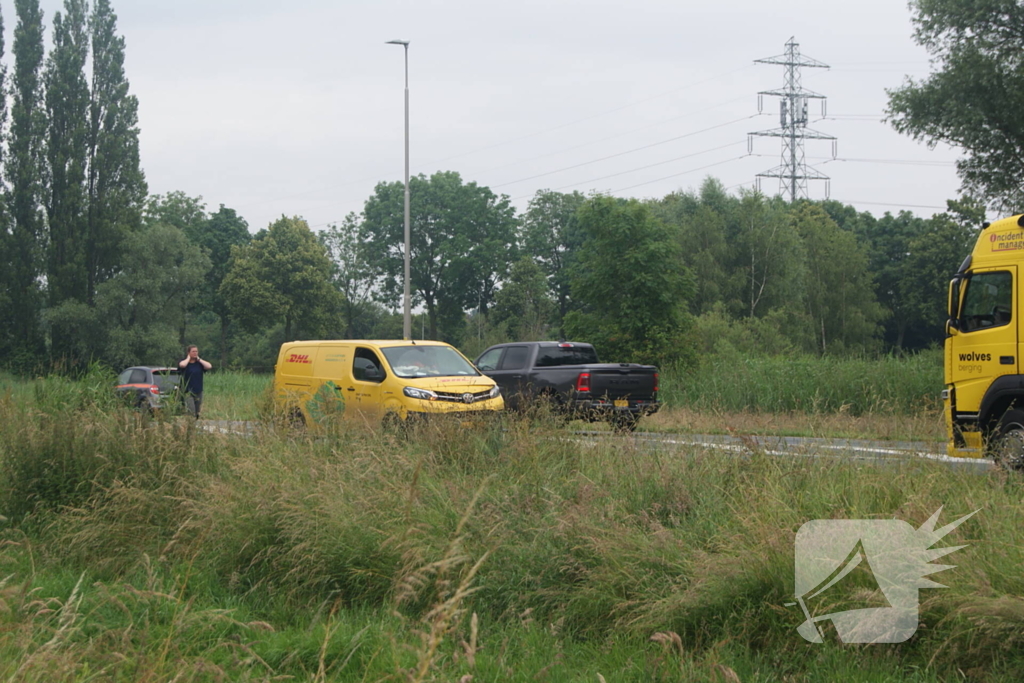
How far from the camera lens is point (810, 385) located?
21828 mm

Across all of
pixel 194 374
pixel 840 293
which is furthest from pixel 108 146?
pixel 840 293

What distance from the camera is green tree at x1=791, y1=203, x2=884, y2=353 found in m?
65.4

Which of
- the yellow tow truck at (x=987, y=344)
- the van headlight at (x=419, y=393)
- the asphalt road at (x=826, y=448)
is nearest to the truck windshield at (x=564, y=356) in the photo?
the van headlight at (x=419, y=393)

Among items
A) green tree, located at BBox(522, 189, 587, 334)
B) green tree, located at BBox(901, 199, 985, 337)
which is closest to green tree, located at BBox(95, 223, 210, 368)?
green tree, located at BBox(522, 189, 587, 334)

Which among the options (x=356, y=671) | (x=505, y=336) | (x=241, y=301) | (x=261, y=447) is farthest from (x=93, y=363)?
(x=241, y=301)

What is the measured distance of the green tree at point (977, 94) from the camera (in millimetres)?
21406

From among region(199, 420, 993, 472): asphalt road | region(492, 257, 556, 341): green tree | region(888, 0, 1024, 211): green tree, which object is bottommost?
region(199, 420, 993, 472): asphalt road

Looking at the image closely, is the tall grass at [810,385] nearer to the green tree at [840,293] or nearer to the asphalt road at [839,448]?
the asphalt road at [839,448]

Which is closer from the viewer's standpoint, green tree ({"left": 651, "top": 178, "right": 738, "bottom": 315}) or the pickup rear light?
the pickup rear light

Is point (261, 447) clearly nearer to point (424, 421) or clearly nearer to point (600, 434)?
point (424, 421)

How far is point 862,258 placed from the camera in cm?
6712

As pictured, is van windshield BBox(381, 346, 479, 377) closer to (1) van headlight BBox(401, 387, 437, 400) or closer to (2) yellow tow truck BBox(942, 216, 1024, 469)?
(1) van headlight BBox(401, 387, 437, 400)

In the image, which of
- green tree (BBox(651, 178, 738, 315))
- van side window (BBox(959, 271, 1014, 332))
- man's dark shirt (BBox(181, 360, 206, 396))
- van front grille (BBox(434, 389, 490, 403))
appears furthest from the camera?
green tree (BBox(651, 178, 738, 315))

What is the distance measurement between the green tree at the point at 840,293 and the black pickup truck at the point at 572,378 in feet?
163
